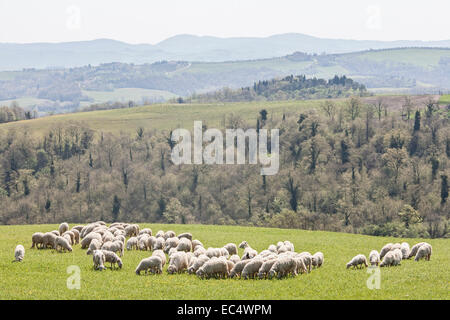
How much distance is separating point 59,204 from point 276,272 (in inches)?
3533

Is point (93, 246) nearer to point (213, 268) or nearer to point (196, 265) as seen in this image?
point (196, 265)

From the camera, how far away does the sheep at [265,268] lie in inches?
1037

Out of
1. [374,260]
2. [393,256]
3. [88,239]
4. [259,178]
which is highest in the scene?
[393,256]

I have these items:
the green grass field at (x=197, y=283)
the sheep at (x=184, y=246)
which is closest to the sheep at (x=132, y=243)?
the green grass field at (x=197, y=283)

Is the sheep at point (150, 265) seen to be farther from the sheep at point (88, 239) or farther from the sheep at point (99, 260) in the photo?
the sheep at point (88, 239)

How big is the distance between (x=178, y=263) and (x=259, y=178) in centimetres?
8714

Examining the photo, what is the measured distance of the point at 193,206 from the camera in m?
112

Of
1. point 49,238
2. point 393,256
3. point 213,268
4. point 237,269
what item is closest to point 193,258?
point 213,268

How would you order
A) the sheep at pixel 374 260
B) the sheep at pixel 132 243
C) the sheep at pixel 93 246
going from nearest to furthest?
the sheep at pixel 374 260 → the sheep at pixel 93 246 → the sheep at pixel 132 243

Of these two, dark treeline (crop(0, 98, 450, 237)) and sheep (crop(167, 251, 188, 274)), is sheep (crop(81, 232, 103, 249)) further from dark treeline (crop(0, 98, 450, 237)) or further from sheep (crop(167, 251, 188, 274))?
dark treeline (crop(0, 98, 450, 237))

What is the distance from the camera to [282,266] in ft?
86.5

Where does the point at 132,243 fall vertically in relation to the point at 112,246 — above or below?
below

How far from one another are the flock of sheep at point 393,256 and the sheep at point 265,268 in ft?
17.3
